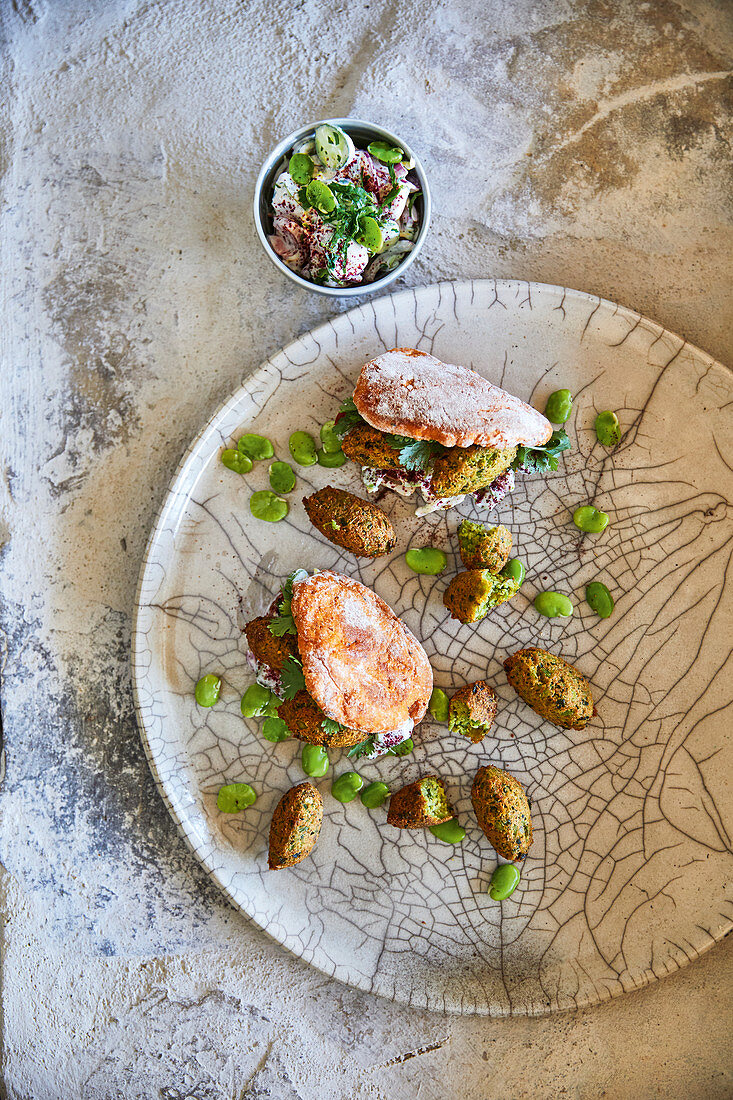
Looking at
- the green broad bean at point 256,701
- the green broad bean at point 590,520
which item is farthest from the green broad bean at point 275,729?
the green broad bean at point 590,520

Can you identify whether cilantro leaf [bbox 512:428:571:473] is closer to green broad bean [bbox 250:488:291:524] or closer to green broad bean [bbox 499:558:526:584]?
green broad bean [bbox 499:558:526:584]

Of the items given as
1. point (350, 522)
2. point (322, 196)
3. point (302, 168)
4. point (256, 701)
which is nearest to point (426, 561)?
point (350, 522)

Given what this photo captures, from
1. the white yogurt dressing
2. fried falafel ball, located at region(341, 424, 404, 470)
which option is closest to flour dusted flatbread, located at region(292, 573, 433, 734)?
the white yogurt dressing

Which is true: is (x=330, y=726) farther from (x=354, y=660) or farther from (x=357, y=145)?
(x=357, y=145)

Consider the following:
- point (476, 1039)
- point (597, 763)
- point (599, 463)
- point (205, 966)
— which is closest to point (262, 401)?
point (599, 463)

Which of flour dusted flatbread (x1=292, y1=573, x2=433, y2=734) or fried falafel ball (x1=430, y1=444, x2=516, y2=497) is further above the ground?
fried falafel ball (x1=430, y1=444, x2=516, y2=497)

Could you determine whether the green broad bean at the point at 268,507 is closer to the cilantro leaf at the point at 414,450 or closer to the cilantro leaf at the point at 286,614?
the cilantro leaf at the point at 286,614
